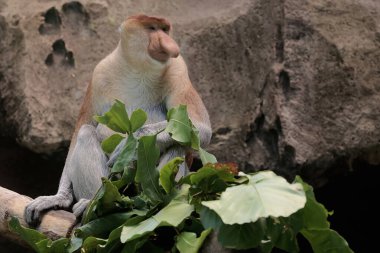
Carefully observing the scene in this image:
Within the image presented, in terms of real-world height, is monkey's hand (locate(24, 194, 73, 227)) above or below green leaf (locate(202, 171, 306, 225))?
below

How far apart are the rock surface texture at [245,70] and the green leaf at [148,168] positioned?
287 cm

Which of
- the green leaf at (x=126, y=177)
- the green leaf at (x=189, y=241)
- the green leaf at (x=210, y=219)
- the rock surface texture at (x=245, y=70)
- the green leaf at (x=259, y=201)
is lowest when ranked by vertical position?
the rock surface texture at (x=245, y=70)

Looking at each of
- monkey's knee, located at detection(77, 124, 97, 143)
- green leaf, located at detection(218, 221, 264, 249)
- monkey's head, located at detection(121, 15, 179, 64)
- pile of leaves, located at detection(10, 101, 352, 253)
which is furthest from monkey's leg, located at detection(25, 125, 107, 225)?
green leaf, located at detection(218, 221, 264, 249)

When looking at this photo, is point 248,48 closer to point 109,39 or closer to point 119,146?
point 109,39

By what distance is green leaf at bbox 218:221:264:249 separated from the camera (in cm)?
450

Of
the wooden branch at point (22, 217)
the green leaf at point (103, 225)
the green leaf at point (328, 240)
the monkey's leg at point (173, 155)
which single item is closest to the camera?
the green leaf at point (328, 240)

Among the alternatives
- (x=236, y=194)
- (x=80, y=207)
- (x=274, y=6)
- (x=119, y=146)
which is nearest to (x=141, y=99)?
(x=119, y=146)

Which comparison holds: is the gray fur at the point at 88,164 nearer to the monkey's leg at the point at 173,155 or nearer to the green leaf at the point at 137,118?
the monkey's leg at the point at 173,155

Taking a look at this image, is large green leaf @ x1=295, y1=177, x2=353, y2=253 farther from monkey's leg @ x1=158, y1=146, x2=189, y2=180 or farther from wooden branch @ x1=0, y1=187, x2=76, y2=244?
monkey's leg @ x1=158, y1=146, x2=189, y2=180

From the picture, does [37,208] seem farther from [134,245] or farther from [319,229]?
[319,229]

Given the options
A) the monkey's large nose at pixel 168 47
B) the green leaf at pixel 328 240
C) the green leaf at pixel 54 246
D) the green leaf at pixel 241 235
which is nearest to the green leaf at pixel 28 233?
the green leaf at pixel 54 246

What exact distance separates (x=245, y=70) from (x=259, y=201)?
4.46 m

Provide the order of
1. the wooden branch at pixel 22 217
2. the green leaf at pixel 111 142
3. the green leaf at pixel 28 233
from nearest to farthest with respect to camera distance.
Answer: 1. the green leaf at pixel 28 233
2. the wooden branch at pixel 22 217
3. the green leaf at pixel 111 142

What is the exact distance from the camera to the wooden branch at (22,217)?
577 cm
